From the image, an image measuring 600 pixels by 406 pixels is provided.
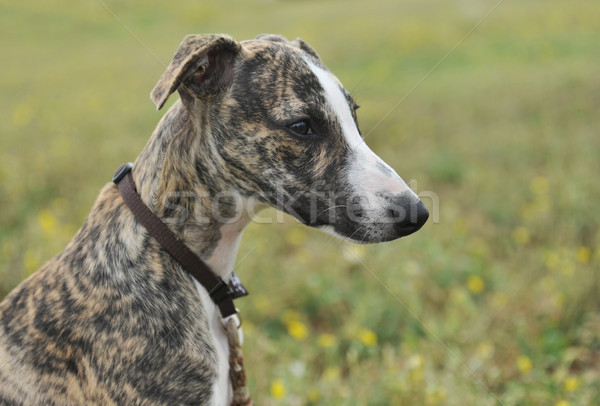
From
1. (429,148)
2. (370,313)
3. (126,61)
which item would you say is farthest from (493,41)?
(370,313)

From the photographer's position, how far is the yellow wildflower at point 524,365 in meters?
3.33

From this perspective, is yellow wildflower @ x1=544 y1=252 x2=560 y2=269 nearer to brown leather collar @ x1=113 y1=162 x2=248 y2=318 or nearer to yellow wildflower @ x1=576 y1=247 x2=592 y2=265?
yellow wildflower @ x1=576 y1=247 x2=592 y2=265

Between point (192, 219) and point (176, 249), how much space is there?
154 millimetres

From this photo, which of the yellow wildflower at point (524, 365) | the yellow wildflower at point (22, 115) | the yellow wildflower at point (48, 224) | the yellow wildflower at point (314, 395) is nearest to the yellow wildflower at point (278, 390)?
the yellow wildflower at point (314, 395)

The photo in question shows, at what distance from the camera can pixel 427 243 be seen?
506 centimetres

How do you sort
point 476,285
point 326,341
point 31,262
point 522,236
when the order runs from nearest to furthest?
point 326,341 < point 31,262 < point 476,285 < point 522,236

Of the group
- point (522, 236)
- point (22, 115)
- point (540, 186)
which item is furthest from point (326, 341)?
point (22, 115)

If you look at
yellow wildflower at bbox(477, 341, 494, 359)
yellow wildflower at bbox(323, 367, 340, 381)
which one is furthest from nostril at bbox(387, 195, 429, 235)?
yellow wildflower at bbox(477, 341, 494, 359)

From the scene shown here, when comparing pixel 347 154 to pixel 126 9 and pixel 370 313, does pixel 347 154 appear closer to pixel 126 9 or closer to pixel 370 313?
pixel 370 313

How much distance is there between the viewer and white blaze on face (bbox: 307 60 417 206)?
236 centimetres

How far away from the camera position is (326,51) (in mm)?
15398

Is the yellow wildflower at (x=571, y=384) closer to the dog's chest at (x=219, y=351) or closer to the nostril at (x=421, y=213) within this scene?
the nostril at (x=421, y=213)

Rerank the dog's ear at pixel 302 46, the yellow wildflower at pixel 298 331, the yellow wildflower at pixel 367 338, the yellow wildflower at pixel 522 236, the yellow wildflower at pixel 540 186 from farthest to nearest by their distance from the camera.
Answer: the yellow wildflower at pixel 540 186 < the yellow wildflower at pixel 522 236 < the yellow wildflower at pixel 298 331 < the yellow wildflower at pixel 367 338 < the dog's ear at pixel 302 46

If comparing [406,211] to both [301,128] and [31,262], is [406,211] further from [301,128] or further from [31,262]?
[31,262]
